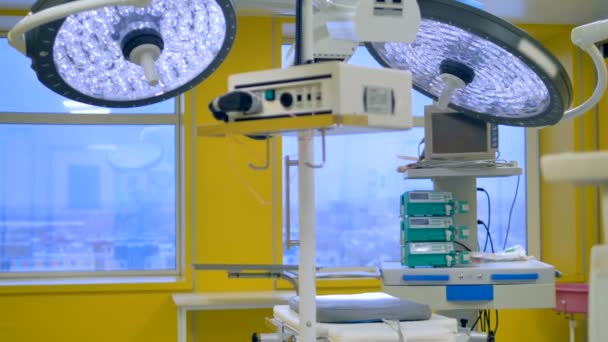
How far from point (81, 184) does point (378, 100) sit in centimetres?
405

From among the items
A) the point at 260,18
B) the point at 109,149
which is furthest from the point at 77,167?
the point at 260,18

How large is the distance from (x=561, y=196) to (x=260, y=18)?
2.39m

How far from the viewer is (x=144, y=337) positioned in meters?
5.07

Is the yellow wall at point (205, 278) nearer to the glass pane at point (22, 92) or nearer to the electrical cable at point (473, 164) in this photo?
the glass pane at point (22, 92)

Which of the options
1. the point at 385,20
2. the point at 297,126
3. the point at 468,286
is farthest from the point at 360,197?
the point at 297,126

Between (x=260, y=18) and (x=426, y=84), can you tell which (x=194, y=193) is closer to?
(x=260, y=18)

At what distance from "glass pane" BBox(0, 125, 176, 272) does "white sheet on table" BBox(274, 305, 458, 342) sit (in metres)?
3.17

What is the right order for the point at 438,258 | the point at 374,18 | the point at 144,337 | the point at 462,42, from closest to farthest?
1. the point at 374,18
2. the point at 462,42
3. the point at 438,258
4. the point at 144,337

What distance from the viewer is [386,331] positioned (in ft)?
7.40

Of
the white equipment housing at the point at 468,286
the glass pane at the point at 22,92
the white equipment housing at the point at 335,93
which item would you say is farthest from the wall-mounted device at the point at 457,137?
the glass pane at the point at 22,92

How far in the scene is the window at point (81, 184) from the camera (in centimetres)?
532

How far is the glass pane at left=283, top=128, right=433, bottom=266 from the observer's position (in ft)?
18.4

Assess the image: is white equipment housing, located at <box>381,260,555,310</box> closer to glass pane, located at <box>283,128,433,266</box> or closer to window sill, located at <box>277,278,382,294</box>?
window sill, located at <box>277,278,382,294</box>

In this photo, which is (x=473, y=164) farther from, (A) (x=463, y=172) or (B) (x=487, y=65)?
(B) (x=487, y=65)
